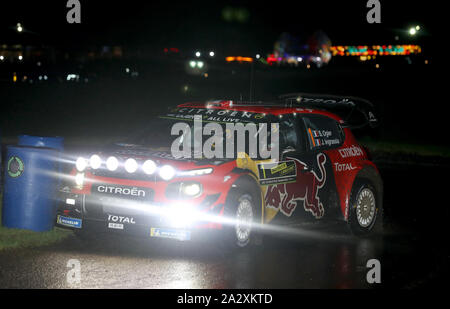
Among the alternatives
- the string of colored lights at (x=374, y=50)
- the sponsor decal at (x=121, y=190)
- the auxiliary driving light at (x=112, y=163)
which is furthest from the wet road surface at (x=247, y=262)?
Result: the string of colored lights at (x=374, y=50)

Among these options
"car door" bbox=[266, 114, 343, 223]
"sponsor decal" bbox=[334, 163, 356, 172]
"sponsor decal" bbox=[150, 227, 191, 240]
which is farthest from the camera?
"sponsor decal" bbox=[334, 163, 356, 172]

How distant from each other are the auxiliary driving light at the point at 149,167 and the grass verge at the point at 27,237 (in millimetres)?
1514

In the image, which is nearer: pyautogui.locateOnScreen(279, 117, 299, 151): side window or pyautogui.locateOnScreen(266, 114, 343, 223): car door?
pyautogui.locateOnScreen(266, 114, 343, 223): car door

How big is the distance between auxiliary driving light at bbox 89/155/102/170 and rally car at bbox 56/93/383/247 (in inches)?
0.6

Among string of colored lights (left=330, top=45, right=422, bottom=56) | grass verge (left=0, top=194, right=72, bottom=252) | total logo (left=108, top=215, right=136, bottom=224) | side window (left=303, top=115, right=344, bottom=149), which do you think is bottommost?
grass verge (left=0, top=194, right=72, bottom=252)

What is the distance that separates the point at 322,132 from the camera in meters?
9.91

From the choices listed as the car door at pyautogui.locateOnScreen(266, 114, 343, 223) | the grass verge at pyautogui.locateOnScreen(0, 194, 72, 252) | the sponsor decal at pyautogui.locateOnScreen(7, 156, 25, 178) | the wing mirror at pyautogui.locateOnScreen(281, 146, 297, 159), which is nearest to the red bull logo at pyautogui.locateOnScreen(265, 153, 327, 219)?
the car door at pyautogui.locateOnScreen(266, 114, 343, 223)

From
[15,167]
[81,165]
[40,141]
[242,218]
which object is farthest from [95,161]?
[40,141]

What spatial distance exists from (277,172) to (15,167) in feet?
9.93

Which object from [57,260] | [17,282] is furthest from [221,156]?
[17,282]

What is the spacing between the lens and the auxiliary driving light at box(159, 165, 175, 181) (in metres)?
8.19

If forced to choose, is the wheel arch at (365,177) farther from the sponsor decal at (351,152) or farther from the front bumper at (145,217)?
the front bumper at (145,217)

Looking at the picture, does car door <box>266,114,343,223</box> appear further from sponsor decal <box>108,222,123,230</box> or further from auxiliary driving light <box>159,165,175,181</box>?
sponsor decal <box>108,222,123,230</box>
